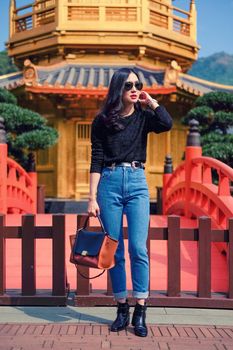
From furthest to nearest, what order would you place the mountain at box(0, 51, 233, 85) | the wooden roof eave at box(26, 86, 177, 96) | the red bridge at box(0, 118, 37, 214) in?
the mountain at box(0, 51, 233, 85) < the wooden roof eave at box(26, 86, 177, 96) < the red bridge at box(0, 118, 37, 214)

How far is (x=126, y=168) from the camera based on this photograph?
3359mm

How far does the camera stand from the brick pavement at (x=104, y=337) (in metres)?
3.07

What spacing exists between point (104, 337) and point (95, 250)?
0.60m

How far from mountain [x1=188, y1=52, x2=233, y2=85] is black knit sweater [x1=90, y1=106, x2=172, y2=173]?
258ft

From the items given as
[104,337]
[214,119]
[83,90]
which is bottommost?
→ [104,337]

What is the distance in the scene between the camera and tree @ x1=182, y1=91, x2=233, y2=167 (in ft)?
35.8

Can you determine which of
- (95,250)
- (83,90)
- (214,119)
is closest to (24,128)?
(83,90)

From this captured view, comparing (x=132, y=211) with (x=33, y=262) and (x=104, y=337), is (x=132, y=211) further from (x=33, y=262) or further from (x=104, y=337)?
(x=33, y=262)

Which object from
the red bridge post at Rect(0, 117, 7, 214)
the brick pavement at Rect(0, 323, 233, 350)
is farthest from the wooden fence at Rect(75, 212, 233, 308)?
the red bridge post at Rect(0, 117, 7, 214)

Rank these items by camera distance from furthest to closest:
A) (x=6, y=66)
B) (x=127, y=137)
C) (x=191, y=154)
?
1. (x=6, y=66)
2. (x=191, y=154)
3. (x=127, y=137)

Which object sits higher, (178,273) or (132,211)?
(132,211)

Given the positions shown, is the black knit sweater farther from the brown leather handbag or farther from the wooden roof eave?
the wooden roof eave

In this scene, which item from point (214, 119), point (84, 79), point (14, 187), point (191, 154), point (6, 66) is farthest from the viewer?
point (6, 66)

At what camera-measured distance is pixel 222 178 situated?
6812mm
